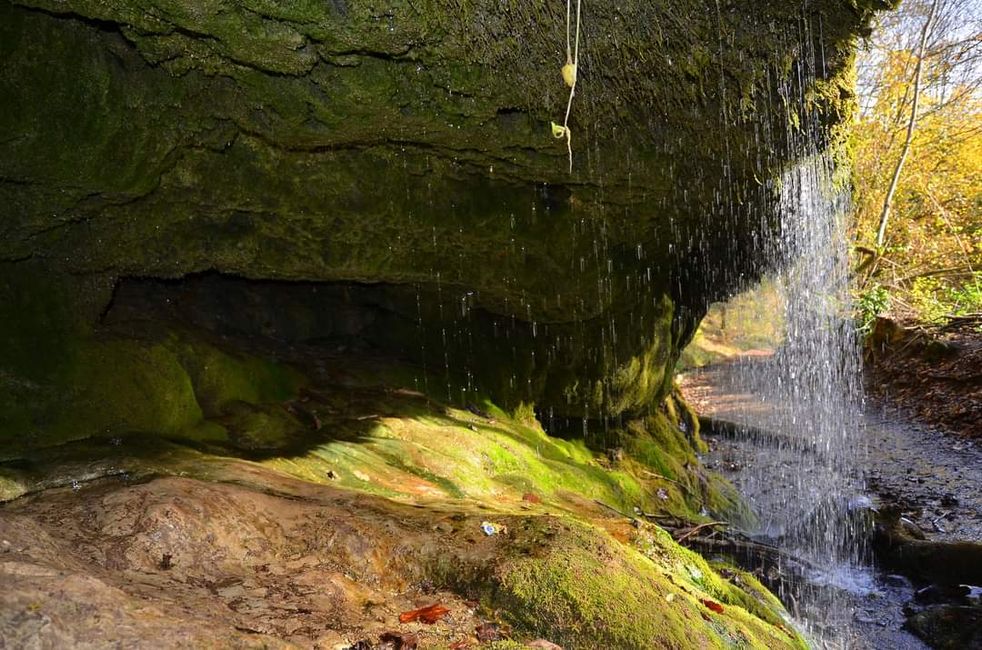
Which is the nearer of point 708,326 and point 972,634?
point 972,634

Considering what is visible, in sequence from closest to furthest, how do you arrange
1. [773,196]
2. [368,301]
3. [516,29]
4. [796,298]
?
[516,29] < [773,196] < [368,301] < [796,298]

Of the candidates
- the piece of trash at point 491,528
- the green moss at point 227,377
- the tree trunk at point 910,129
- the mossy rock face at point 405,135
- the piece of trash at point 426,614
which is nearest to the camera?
the piece of trash at point 426,614

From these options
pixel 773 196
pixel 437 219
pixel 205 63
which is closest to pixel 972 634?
pixel 773 196

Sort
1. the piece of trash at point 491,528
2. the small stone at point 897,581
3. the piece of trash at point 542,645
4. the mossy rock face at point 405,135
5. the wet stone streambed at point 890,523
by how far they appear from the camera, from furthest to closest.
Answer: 1. the small stone at point 897,581
2. the wet stone streambed at point 890,523
3. the mossy rock face at point 405,135
4. the piece of trash at point 491,528
5. the piece of trash at point 542,645

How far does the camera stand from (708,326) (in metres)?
31.0

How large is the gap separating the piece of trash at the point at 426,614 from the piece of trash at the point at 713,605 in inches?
68.4

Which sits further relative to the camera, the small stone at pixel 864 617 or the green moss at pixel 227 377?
the small stone at pixel 864 617

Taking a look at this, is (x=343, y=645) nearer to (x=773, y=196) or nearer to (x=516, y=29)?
(x=516, y=29)

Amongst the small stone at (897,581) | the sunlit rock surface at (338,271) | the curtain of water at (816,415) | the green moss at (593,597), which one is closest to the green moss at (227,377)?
the sunlit rock surface at (338,271)

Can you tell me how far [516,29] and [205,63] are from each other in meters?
1.95

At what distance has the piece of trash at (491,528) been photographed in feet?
11.4

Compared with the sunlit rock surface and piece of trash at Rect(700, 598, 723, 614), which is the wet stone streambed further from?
piece of trash at Rect(700, 598, 723, 614)

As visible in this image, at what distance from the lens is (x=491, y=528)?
3533 mm

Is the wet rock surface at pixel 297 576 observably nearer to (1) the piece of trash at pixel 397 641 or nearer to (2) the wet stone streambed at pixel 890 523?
(1) the piece of trash at pixel 397 641
